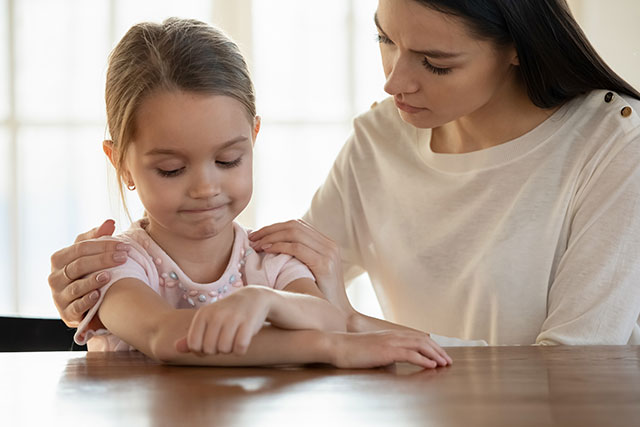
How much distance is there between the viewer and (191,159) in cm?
119

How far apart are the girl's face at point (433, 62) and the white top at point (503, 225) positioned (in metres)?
0.19

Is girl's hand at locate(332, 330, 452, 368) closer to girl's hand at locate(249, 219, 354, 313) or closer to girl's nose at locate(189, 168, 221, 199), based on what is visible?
girl's nose at locate(189, 168, 221, 199)

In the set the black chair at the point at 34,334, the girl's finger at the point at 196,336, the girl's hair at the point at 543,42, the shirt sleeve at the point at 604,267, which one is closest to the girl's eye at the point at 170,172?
the girl's finger at the point at 196,336

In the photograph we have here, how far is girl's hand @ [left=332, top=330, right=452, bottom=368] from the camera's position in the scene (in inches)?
36.8

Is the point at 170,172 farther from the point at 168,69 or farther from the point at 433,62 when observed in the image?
the point at 433,62

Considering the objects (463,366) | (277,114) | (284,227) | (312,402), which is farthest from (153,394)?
(277,114)

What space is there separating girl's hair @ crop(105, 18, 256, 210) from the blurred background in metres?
2.85

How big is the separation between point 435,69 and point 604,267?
1.53ft

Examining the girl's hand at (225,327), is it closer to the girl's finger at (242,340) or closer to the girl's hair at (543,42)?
the girl's finger at (242,340)

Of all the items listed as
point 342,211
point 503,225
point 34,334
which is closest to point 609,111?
point 503,225

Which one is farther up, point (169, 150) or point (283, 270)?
point (169, 150)

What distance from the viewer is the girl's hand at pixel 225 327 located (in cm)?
Answer: 88

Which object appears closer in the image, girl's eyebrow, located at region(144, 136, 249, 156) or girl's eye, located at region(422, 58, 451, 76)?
girl's eyebrow, located at region(144, 136, 249, 156)

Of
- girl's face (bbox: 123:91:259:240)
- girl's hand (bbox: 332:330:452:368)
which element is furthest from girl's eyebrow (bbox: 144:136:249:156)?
girl's hand (bbox: 332:330:452:368)
